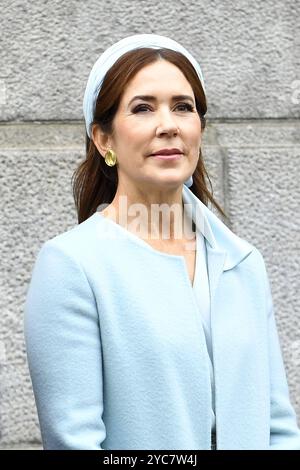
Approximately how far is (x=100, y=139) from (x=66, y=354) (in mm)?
557

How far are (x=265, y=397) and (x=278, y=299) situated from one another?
47.3 inches

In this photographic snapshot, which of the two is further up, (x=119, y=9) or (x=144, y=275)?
(x=119, y=9)

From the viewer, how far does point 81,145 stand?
151 inches

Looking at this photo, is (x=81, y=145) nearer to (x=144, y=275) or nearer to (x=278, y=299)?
(x=278, y=299)

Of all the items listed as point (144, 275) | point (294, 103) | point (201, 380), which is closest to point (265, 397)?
point (201, 380)

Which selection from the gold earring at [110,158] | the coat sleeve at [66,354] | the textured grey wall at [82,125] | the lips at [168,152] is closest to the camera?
the coat sleeve at [66,354]

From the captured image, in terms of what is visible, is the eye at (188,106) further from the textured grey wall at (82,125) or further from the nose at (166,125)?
the textured grey wall at (82,125)

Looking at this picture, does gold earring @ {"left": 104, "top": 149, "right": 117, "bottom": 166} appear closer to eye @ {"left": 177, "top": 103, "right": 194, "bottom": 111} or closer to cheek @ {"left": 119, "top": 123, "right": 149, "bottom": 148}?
cheek @ {"left": 119, "top": 123, "right": 149, "bottom": 148}

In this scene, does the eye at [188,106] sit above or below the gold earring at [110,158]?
above

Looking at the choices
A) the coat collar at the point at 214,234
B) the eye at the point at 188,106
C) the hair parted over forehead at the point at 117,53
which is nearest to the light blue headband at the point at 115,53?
the hair parted over forehead at the point at 117,53

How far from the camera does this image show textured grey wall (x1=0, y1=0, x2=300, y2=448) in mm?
3779

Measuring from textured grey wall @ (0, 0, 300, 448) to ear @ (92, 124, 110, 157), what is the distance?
997mm

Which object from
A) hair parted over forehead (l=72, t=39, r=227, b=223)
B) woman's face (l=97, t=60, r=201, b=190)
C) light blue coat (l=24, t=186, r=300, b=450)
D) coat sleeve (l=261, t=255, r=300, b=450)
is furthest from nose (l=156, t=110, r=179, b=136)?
coat sleeve (l=261, t=255, r=300, b=450)

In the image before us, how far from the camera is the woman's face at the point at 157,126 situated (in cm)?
267
